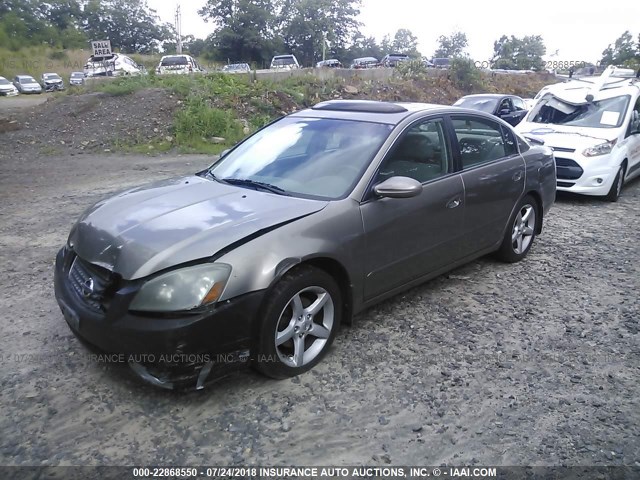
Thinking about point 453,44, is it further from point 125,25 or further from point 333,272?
point 333,272

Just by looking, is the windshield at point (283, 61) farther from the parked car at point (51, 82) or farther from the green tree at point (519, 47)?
the green tree at point (519, 47)

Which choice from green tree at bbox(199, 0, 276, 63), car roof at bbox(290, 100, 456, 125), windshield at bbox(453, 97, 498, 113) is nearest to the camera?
car roof at bbox(290, 100, 456, 125)

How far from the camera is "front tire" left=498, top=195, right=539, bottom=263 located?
16.4 feet

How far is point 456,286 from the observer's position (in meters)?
4.65

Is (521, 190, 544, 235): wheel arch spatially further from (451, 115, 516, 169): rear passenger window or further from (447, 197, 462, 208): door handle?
(447, 197, 462, 208): door handle

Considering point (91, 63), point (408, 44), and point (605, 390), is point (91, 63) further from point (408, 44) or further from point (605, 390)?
point (408, 44)

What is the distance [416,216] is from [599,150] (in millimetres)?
5289

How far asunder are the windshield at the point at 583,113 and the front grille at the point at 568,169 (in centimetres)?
99

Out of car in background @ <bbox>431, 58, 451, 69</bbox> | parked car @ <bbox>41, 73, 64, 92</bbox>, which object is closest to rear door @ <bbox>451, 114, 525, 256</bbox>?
car in background @ <bbox>431, 58, 451, 69</bbox>

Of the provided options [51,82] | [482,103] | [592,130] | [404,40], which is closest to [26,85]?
[51,82]

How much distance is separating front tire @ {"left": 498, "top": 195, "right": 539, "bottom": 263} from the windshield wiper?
2.47 m

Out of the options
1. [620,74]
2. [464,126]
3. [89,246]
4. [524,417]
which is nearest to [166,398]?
[89,246]

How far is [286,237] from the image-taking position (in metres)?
2.99

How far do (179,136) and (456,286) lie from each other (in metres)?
10.3
